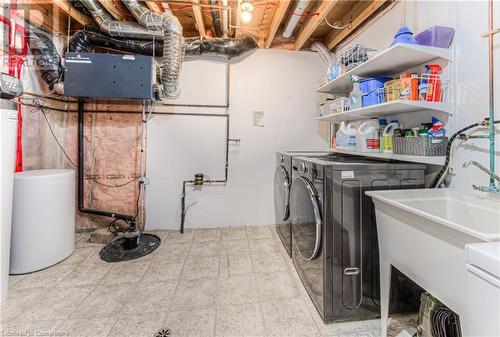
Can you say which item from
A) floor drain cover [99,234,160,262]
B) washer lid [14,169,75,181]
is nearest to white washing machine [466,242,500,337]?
floor drain cover [99,234,160,262]

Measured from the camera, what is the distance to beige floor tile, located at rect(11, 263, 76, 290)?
1.78 meters

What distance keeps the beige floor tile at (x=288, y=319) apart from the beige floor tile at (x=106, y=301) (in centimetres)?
101

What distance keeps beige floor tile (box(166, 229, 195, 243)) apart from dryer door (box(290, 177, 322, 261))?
1.33 metres

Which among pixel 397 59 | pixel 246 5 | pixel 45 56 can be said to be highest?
pixel 246 5

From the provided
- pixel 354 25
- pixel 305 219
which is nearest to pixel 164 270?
pixel 305 219

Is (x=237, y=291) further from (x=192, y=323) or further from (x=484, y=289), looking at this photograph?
(x=484, y=289)

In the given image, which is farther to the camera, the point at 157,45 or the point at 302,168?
the point at 157,45

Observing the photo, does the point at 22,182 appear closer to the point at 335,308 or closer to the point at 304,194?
the point at 304,194

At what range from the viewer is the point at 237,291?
175 cm

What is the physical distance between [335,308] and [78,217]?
10.1 ft

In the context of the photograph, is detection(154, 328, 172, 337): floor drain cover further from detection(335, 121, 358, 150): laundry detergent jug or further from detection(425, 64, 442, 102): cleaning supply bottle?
detection(425, 64, 442, 102): cleaning supply bottle

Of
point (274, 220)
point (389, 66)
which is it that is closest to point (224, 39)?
point (389, 66)

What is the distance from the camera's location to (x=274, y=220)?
10.2ft

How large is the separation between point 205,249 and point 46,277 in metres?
1.35
